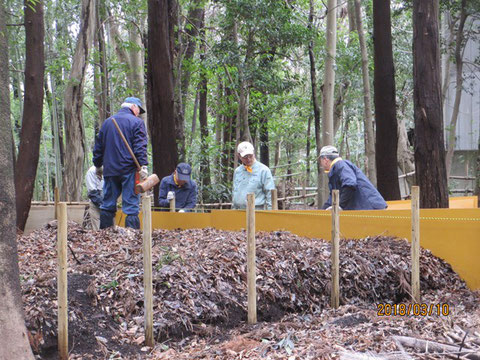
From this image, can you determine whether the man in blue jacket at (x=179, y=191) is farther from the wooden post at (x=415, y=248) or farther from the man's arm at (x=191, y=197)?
the wooden post at (x=415, y=248)

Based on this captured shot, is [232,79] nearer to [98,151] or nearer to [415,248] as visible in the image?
[98,151]

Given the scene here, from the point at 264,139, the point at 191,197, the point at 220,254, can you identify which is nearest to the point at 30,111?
the point at 191,197

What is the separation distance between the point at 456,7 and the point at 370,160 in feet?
26.9

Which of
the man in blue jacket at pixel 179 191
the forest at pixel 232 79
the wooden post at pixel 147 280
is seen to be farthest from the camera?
the man in blue jacket at pixel 179 191

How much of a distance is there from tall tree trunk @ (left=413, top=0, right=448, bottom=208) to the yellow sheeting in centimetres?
183

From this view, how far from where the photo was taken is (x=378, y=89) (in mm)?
11602

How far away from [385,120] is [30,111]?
22.6 feet

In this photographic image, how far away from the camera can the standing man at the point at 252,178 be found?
8.02 metres

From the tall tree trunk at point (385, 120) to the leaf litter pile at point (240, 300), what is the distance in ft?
16.0

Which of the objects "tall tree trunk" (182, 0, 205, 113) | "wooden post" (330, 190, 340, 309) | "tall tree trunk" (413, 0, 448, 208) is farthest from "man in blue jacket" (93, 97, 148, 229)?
"tall tree trunk" (182, 0, 205, 113)

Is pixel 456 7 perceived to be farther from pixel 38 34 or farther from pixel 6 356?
pixel 6 356

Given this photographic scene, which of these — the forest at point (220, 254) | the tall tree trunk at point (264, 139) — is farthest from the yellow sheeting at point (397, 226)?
the tall tree trunk at point (264, 139)

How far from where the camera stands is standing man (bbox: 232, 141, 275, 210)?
26.3ft

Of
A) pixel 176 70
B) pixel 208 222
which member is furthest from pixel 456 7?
pixel 208 222
